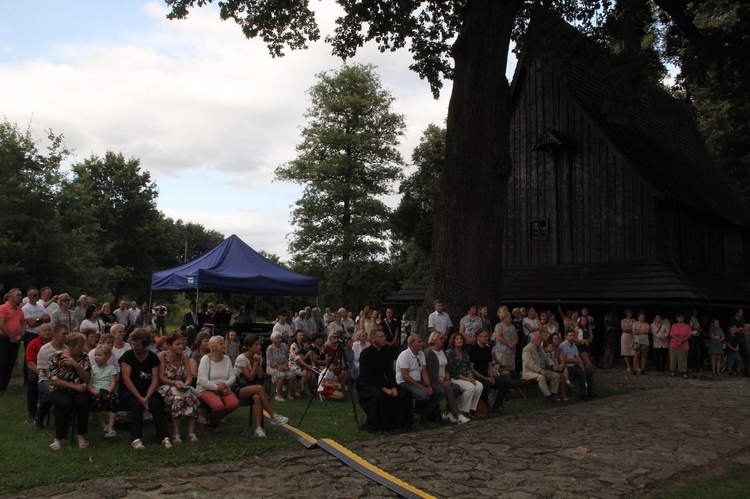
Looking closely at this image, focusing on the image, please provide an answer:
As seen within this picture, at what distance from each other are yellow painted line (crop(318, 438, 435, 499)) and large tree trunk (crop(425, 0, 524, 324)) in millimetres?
6103

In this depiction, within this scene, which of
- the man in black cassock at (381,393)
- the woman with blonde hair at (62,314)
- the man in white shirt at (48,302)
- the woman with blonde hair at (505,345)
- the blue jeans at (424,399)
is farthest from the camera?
the woman with blonde hair at (505,345)

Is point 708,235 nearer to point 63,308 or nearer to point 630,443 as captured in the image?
point 630,443

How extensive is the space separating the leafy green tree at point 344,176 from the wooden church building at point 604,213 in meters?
16.6

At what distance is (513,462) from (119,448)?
4538 millimetres

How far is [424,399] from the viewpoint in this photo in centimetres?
931

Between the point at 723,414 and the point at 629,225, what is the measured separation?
31.4ft

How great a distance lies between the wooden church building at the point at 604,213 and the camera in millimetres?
18469

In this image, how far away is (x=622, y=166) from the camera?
1930 cm

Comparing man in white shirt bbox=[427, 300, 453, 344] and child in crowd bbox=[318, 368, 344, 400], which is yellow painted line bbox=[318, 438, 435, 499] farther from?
man in white shirt bbox=[427, 300, 453, 344]

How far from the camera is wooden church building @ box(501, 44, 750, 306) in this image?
60.6ft

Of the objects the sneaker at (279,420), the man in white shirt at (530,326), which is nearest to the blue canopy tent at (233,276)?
the man in white shirt at (530,326)

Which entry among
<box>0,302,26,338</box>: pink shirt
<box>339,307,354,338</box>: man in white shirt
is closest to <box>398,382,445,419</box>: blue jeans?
<box>339,307,354,338</box>: man in white shirt

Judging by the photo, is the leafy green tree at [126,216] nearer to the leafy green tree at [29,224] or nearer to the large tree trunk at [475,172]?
the leafy green tree at [29,224]

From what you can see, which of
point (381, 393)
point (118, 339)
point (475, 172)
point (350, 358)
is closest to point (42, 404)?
point (118, 339)
